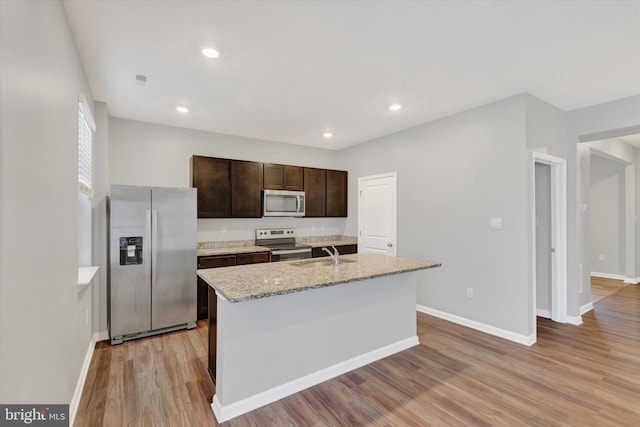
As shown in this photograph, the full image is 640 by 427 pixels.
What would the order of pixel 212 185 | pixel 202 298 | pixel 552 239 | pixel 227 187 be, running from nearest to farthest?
1. pixel 552 239
2. pixel 202 298
3. pixel 212 185
4. pixel 227 187

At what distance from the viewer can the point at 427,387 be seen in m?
2.43

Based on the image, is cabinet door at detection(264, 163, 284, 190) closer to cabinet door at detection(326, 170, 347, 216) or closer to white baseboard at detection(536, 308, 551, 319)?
cabinet door at detection(326, 170, 347, 216)

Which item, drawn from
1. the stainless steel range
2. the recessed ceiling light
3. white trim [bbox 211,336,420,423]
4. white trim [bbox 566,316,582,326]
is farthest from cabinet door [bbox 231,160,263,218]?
white trim [bbox 566,316,582,326]

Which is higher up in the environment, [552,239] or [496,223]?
[496,223]

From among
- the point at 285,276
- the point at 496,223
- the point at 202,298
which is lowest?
the point at 202,298

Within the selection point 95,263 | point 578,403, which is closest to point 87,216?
point 95,263

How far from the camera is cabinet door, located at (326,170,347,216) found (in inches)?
218

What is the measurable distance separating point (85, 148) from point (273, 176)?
2539mm

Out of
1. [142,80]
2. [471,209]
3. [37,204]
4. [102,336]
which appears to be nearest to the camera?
[37,204]

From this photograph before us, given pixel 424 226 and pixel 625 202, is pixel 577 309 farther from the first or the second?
pixel 625 202

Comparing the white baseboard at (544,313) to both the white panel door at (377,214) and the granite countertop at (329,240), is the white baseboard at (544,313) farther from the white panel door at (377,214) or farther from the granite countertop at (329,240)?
the granite countertop at (329,240)

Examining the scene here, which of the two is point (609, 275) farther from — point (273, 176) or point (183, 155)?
point (183, 155)

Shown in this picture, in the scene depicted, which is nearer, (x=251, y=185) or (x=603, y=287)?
(x=251, y=185)

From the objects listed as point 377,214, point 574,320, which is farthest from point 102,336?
point 574,320
